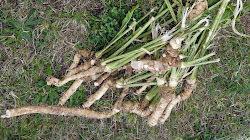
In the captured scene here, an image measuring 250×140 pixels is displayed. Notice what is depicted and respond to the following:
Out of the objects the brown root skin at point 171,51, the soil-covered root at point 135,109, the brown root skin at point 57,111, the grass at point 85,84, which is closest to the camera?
the brown root skin at point 171,51

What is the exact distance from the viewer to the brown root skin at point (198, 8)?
1502 millimetres

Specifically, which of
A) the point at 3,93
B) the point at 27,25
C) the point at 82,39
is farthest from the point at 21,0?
the point at 3,93

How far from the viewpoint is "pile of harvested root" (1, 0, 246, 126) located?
1.49 m

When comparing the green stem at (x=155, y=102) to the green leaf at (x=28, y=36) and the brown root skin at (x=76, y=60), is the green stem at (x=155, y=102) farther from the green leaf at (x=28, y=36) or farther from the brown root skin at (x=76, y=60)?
the green leaf at (x=28, y=36)

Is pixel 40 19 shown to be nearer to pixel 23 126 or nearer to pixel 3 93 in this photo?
pixel 3 93

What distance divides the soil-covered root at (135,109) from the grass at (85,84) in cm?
11

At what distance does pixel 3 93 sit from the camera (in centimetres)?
184

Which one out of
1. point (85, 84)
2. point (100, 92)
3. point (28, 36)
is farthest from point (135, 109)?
point (28, 36)

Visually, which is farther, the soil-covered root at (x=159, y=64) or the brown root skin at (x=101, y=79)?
the brown root skin at (x=101, y=79)

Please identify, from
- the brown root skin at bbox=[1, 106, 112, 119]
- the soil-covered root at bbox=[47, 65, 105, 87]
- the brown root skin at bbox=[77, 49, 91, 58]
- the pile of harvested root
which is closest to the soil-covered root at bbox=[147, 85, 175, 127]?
the pile of harvested root

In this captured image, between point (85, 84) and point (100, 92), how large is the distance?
0.19m

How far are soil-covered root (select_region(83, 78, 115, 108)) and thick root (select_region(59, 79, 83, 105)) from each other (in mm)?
154

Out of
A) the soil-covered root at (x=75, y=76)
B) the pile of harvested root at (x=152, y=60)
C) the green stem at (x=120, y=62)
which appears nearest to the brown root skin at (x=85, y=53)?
the pile of harvested root at (x=152, y=60)

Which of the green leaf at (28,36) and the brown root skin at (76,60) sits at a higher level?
the green leaf at (28,36)
